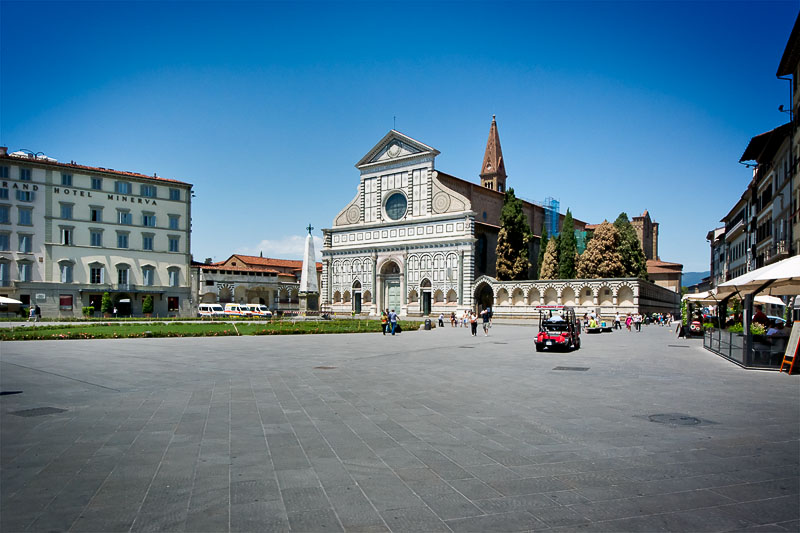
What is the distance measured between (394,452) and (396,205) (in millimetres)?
64420

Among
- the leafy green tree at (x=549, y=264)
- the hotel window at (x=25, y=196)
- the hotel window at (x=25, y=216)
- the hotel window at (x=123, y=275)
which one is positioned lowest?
the hotel window at (x=123, y=275)

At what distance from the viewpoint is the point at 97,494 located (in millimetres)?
5297

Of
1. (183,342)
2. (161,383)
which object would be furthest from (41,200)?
(161,383)

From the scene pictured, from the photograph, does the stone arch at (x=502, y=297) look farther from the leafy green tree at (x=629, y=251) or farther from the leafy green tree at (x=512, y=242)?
the leafy green tree at (x=629, y=251)

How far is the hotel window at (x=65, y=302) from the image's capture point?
2152 inches

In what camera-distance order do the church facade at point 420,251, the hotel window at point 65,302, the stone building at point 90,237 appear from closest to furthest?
A: the stone building at point 90,237 → the hotel window at point 65,302 → the church facade at point 420,251

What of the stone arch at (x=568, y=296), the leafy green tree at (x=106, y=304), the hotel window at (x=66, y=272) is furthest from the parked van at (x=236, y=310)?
the stone arch at (x=568, y=296)

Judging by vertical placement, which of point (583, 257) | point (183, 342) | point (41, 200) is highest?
point (41, 200)

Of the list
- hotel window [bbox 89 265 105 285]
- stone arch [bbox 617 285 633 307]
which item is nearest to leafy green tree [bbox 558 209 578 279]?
stone arch [bbox 617 285 633 307]

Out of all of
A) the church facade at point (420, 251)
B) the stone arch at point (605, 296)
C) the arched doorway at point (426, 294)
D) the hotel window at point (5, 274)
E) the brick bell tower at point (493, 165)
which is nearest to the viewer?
the hotel window at point (5, 274)

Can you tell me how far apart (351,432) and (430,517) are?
319 centimetres

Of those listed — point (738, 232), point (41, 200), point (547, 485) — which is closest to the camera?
point (547, 485)

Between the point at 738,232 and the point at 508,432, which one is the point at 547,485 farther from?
the point at 738,232

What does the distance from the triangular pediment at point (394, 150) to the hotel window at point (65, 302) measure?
35613 millimetres
